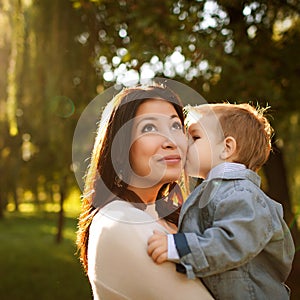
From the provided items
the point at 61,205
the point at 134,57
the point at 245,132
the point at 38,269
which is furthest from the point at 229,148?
the point at 61,205

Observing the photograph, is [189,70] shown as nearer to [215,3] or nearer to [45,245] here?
[215,3]

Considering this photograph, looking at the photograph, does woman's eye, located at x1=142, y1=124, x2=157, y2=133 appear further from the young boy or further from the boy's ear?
the boy's ear

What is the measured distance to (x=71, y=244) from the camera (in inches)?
613

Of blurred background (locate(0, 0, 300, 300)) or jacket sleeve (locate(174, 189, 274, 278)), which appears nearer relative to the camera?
jacket sleeve (locate(174, 189, 274, 278))

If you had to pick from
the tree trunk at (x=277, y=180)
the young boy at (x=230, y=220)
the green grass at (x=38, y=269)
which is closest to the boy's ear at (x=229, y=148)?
the young boy at (x=230, y=220)

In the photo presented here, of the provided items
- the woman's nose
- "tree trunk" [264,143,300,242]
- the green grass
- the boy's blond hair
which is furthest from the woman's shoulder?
the green grass

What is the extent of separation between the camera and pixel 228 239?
5.02 feet

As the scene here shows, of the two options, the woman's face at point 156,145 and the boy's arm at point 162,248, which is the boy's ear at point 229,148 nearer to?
the woman's face at point 156,145

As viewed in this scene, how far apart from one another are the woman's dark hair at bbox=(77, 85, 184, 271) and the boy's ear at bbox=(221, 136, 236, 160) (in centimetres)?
29

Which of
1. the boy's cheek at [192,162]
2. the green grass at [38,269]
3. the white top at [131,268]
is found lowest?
the green grass at [38,269]

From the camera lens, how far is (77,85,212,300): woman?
5.22ft

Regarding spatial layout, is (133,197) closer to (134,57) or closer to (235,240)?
(235,240)

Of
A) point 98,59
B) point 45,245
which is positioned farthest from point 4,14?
point 45,245

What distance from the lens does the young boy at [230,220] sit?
154cm
